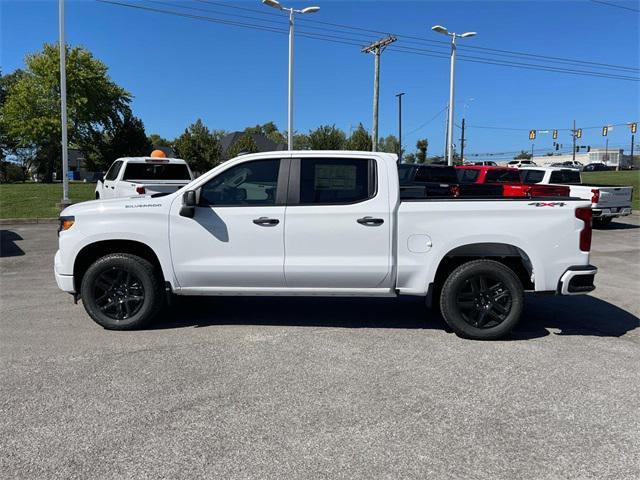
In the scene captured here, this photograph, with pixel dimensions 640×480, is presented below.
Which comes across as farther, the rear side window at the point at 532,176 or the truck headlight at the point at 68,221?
the rear side window at the point at 532,176

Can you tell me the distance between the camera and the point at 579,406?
12.8 ft

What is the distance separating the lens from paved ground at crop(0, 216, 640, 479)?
3131 mm

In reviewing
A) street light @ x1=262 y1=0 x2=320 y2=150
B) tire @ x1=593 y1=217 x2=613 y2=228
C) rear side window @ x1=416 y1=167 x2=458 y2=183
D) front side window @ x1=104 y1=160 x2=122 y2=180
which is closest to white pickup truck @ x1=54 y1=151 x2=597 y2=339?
front side window @ x1=104 y1=160 x2=122 y2=180

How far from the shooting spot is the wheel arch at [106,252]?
5641 mm

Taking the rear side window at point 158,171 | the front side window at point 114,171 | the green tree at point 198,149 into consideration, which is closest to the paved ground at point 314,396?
the rear side window at point 158,171

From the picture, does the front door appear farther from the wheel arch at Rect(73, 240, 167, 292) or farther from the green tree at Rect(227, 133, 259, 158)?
the green tree at Rect(227, 133, 259, 158)

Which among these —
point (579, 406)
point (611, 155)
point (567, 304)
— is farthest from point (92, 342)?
point (611, 155)

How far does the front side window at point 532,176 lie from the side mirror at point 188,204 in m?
14.9

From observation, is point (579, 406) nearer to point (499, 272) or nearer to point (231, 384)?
point (499, 272)

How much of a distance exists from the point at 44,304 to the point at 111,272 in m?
1.79

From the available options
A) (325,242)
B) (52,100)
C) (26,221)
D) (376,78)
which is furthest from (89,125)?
(325,242)

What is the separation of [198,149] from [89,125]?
50.0 feet

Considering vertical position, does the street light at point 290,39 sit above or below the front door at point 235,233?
above

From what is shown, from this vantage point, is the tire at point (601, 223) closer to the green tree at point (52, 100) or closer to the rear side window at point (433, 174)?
the rear side window at point (433, 174)
